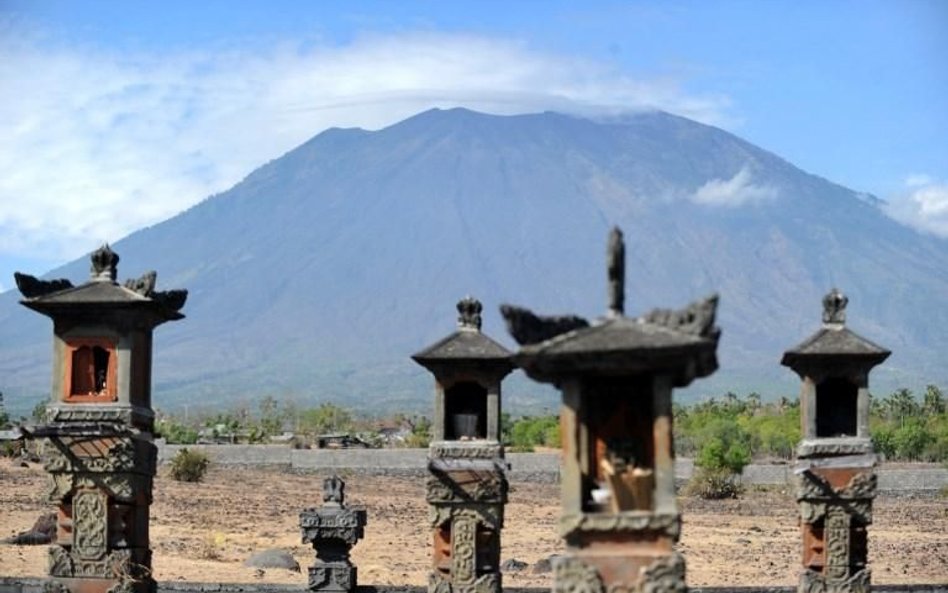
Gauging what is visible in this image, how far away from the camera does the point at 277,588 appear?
22.9 metres

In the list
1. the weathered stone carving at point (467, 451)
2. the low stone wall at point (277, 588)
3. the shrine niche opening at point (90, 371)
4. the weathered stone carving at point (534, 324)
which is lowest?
the low stone wall at point (277, 588)

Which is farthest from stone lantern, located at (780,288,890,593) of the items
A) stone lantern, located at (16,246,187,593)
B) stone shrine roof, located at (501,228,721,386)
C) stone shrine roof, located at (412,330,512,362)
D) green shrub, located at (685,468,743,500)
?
green shrub, located at (685,468,743,500)

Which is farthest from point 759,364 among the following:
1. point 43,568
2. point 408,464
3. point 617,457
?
point 617,457

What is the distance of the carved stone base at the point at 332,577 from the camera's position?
21.7 meters

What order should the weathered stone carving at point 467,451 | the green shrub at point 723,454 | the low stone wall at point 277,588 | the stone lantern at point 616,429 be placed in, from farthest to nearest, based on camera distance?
1. the green shrub at point 723,454
2. the low stone wall at point 277,588
3. the weathered stone carving at point 467,451
4. the stone lantern at point 616,429

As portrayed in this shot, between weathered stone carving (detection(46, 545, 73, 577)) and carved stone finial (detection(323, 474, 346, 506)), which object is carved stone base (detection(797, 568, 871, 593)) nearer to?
carved stone finial (detection(323, 474, 346, 506))

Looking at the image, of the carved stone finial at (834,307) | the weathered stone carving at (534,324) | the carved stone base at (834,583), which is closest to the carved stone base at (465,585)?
the carved stone base at (834,583)

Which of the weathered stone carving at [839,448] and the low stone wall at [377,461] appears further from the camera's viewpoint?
the low stone wall at [377,461]

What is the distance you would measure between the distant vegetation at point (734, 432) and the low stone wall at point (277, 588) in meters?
30.8

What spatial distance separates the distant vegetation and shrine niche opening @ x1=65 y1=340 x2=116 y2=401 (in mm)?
36551

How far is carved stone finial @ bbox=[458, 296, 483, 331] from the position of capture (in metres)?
20.8

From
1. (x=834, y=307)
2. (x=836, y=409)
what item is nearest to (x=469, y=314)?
(x=834, y=307)

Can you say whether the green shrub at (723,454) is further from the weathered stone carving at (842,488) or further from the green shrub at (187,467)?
the weathered stone carving at (842,488)

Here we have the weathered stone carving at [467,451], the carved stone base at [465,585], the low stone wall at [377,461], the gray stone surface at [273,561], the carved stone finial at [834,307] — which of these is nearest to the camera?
the carved stone base at [465,585]
